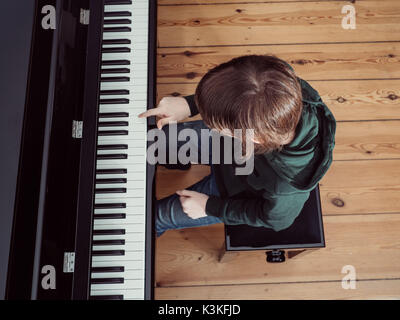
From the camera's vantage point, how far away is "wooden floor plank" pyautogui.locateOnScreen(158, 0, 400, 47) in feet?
6.05

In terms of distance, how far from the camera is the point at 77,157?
0.95m

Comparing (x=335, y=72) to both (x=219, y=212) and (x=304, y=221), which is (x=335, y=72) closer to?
(x=304, y=221)

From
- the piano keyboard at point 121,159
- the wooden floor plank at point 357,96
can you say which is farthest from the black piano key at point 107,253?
the wooden floor plank at point 357,96

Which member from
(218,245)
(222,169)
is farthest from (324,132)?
(218,245)

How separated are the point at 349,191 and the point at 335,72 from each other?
2.30ft

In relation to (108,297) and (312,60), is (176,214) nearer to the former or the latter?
(108,297)

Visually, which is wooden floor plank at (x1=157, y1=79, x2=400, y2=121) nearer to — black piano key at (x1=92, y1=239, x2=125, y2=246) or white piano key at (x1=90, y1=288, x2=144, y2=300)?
black piano key at (x1=92, y1=239, x2=125, y2=246)

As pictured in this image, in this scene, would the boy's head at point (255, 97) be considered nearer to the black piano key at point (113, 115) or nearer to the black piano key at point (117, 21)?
the black piano key at point (113, 115)

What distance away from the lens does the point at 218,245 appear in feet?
5.10

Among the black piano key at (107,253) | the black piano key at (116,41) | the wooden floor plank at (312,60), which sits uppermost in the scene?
the wooden floor plank at (312,60)

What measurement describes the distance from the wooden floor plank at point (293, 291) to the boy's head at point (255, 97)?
106 cm

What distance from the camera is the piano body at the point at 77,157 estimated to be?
31.6 inches

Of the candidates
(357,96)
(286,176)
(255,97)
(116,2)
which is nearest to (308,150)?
(286,176)

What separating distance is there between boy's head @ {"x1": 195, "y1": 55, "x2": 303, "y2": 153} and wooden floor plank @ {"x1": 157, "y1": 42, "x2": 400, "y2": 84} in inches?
44.2
